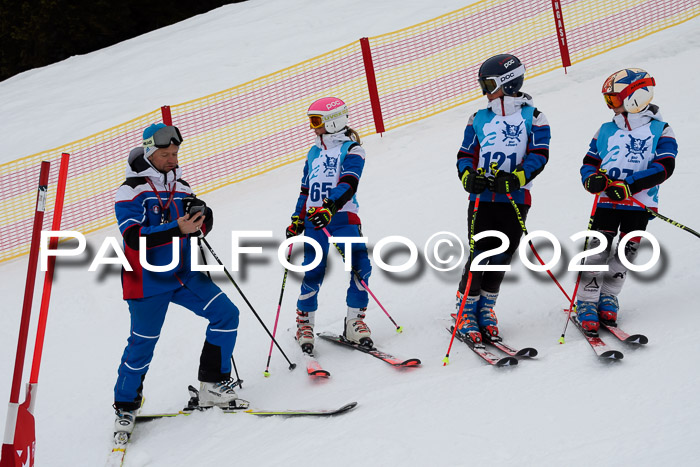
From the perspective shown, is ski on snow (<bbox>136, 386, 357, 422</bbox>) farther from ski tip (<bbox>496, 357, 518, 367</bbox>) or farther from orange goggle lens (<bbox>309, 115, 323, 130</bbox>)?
orange goggle lens (<bbox>309, 115, 323, 130</bbox>)

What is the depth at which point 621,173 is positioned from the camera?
475cm

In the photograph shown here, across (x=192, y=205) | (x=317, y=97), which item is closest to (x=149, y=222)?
(x=192, y=205)

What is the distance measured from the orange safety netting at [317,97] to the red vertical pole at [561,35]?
0.21m

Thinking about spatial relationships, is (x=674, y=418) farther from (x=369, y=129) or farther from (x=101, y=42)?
(x=101, y=42)

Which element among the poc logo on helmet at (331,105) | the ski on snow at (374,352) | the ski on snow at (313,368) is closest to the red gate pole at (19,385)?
the ski on snow at (313,368)

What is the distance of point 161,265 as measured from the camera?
4617 millimetres

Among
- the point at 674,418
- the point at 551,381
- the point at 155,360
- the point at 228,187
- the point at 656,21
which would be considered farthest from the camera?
the point at 656,21

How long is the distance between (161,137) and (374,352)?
2186mm

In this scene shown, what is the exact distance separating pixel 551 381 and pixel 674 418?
2.58 ft

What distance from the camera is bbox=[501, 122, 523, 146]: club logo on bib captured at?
16.0 feet

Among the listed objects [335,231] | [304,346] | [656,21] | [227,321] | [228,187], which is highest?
[656,21]

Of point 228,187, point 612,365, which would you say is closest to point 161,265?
point 612,365

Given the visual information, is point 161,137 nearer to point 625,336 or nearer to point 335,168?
point 335,168

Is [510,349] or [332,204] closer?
[510,349]
